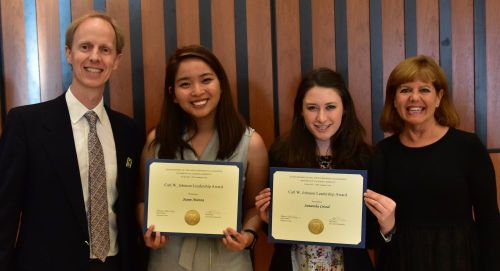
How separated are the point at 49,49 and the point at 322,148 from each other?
1898mm

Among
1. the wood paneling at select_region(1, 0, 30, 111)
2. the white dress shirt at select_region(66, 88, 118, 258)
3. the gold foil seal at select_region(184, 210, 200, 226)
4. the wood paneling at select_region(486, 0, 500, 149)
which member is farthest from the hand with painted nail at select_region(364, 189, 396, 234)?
the wood paneling at select_region(1, 0, 30, 111)

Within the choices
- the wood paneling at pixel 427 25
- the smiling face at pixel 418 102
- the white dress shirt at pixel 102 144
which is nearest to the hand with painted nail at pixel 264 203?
the white dress shirt at pixel 102 144

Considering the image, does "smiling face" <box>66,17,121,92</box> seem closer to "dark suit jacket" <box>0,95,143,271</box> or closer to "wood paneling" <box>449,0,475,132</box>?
"dark suit jacket" <box>0,95,143,271</box>

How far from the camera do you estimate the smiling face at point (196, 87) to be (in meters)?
1.96

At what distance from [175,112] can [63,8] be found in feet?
4.05

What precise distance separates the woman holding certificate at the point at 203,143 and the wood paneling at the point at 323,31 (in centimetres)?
93

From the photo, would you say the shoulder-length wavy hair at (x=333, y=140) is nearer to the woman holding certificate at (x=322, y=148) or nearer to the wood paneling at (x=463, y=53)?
the woman holding certificate at (x=322, y=148)

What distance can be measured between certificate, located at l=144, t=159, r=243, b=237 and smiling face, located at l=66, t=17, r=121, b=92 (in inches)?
18.4

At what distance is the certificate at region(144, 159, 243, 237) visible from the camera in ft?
6.08

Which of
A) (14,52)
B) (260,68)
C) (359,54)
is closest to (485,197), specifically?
(359,54)

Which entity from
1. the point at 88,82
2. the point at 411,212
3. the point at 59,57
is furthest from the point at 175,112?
the point at 411,212

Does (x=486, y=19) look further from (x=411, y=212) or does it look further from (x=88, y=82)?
(x=88, y=82)

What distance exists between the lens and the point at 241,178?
1856mm

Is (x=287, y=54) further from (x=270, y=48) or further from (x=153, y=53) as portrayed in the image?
(x=153, y=53)
